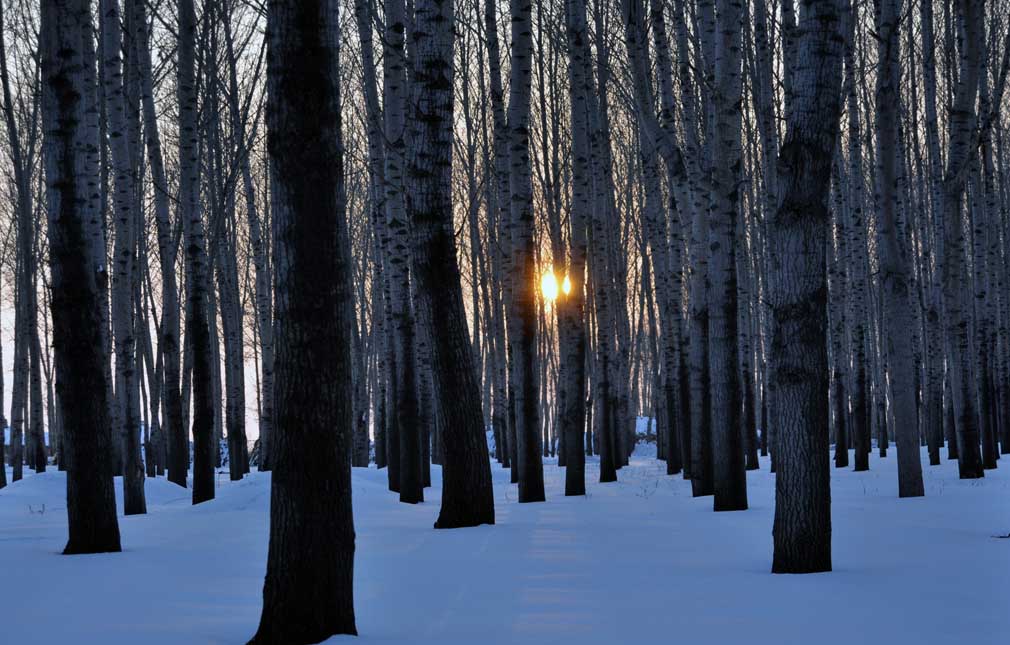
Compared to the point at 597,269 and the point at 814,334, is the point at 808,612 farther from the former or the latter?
the point at 597,269

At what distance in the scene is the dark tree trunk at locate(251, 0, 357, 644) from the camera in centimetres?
388

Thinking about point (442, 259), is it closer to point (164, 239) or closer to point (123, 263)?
point (123, 263)

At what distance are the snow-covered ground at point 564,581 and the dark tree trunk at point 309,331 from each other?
1.20ft

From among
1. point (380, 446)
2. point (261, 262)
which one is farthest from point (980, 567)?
point (380, 446)

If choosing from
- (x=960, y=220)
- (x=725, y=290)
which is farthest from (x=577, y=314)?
(x=960, y=220)

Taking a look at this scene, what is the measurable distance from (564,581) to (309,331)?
7.40ft

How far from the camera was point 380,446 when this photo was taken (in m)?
23.8

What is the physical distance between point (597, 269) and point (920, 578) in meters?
11.2

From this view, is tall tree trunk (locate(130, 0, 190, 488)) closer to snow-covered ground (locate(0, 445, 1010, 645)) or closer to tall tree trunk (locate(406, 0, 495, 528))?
snow-covered ground (locate(0, 445, 1010, 645))

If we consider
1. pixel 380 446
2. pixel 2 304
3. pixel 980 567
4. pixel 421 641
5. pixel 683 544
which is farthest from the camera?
pixel 2 304

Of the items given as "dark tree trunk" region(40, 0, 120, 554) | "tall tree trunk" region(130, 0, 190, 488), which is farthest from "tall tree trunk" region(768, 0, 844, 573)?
"tall tree trunk" region(130, 0, 190, 488)

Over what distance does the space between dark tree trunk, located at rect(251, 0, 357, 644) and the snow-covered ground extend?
37 centimetres

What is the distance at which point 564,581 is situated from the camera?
530 centimetres

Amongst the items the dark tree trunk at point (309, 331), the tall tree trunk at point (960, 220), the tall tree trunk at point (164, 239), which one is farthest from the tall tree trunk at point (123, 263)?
the tall tree trunk at point (960, 220)
